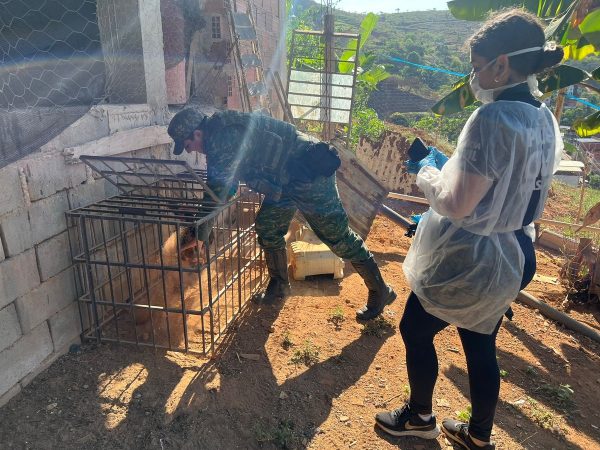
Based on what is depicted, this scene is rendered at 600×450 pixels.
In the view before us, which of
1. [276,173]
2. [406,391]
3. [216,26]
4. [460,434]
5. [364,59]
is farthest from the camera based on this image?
[364,59]

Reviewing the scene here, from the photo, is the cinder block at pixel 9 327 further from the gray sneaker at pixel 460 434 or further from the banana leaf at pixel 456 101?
the banana leaf at pixel 456 101

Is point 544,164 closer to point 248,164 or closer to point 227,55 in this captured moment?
point 248,164

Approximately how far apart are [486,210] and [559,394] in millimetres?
1791

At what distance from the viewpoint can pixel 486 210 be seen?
1725 millimetres

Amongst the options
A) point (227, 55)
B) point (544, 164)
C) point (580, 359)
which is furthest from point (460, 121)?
point (544, 164)

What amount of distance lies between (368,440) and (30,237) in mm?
2130

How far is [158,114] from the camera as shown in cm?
361

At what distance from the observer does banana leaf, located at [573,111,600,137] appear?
4.16 metres

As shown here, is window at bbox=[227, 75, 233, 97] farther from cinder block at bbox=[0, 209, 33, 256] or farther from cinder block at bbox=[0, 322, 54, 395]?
cinder block at bbox=[0, 322, 54, 395]

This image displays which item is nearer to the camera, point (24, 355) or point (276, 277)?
point (24, 355)

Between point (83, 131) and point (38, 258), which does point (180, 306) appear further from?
point (83, 131)

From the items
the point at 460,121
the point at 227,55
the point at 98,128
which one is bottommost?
the point at 460,121

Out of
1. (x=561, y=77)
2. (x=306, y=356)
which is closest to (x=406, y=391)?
(x=306, y=356)

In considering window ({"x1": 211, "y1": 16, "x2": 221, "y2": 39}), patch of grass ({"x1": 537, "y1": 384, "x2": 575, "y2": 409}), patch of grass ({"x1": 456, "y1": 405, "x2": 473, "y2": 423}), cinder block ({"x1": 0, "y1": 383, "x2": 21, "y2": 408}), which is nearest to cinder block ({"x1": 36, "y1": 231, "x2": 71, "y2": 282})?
cinder block ({"x1": 0, "y1": 383, "x2": 21, "y2": 408})
